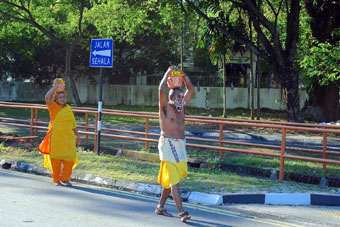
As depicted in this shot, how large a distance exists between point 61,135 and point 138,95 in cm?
2625

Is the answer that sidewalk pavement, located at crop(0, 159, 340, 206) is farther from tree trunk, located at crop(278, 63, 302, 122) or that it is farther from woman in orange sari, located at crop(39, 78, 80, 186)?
tree trunk, located at crop(278, 63, 302, 122)

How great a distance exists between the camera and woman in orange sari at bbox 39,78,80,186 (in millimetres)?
9312

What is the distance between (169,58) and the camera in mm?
35938

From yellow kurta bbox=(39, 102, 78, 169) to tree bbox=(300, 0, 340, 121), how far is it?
37.7 feet

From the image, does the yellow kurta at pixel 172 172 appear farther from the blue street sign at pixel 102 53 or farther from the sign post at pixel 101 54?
the blue street sign at pixel 102 53

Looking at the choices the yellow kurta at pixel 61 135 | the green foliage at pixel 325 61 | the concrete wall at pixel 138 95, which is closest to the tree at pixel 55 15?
the concrete wall at pixel 138 95

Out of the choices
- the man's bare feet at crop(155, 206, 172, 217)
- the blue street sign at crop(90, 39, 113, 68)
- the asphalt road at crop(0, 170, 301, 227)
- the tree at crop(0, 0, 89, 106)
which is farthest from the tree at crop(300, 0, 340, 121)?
the man's bare feet at crop(155, 206, 172, 217)

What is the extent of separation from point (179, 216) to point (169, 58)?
2935cm

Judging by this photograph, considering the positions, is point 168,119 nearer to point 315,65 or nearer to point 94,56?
point 94,56

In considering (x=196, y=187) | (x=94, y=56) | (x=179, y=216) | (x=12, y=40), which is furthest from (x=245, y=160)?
(x=12, y=40)

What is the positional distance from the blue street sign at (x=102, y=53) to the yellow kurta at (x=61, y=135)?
8.76 ft

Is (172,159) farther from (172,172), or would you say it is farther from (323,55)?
(323,55)

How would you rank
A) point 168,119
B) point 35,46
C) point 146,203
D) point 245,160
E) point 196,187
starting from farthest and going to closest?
point 35,46 < point 245,160 < point 196,187 < point 146,203 < point 168,119

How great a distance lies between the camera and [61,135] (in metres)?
9.40
